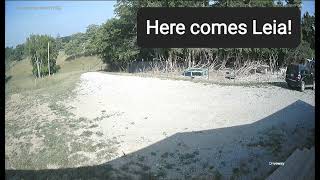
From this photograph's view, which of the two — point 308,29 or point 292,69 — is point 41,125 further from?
point 308,29

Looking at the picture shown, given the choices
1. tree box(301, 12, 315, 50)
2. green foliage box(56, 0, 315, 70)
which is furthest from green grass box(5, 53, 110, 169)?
tree box(301, 12, 315, 50)

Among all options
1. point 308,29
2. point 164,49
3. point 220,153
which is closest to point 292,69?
point 308,29

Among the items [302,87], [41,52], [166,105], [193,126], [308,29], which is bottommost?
[193,126]

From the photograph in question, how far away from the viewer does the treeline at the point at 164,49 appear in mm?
3350

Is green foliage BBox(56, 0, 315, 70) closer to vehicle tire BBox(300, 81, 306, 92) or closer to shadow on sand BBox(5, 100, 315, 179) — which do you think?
vehicle tire BBox(300, 81, 306, 92)

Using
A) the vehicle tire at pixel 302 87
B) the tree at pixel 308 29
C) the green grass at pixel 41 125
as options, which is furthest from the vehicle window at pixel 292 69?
the green grass at pixel 41 125

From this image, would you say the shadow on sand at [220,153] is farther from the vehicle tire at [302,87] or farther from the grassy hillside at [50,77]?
the grassy hillside at [50,77]

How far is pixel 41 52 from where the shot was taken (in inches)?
140

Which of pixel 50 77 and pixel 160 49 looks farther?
pixel 50 77

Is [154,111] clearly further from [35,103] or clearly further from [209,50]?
[35,103]

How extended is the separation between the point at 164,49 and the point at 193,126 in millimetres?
669

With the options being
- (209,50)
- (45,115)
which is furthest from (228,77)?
(45,115)
